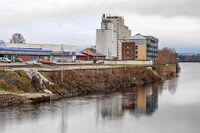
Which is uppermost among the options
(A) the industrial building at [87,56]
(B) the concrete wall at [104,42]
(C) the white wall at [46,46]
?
(B) the concrete wall at [104,42]

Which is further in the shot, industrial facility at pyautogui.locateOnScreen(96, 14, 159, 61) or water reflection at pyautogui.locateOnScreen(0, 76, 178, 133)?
industrial facility at pyautogui.locateOnScreen(96, 14, 159, 61)

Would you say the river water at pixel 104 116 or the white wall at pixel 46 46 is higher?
the white wall at pixel 46 46

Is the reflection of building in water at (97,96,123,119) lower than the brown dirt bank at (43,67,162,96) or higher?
lower

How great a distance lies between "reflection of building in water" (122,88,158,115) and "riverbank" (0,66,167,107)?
286 inches

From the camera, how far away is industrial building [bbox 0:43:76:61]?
242ft

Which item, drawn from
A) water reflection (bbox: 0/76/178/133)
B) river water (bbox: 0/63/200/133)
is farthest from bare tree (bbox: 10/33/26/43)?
river water (bbox: 0/63/200/133)

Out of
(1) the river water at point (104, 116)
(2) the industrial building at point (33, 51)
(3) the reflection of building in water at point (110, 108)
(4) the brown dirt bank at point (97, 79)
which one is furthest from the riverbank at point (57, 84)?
(2) the industrial building at point (33, 51)

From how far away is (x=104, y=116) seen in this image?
3472cm

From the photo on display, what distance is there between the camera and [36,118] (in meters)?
32.5

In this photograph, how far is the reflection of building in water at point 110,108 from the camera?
116 ft

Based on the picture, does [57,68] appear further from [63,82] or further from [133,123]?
[133,123]

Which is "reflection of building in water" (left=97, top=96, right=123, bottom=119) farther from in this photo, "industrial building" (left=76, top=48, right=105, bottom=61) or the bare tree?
the bare tree

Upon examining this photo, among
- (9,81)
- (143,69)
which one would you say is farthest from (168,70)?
(9,81)

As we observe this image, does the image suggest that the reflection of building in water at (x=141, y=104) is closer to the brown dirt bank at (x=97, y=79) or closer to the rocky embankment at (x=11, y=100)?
the brown dirt bank at (x=97, y=79)
